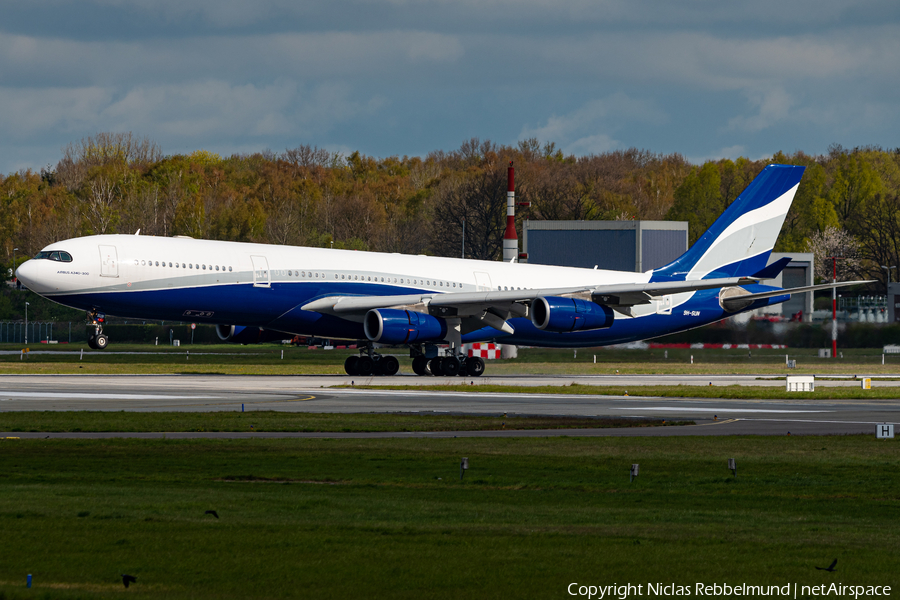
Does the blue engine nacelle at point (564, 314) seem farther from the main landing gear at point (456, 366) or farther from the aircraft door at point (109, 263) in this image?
the aircraft door at point (109, 263)

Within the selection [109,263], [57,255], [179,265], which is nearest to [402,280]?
[179,265]

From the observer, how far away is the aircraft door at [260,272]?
157 ft

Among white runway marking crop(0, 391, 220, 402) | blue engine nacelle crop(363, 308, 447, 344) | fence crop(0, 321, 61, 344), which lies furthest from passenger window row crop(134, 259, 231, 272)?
fence crop(0, 321, 61, 344)

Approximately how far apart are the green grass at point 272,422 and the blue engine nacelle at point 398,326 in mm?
17489

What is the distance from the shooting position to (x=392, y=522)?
13.7m

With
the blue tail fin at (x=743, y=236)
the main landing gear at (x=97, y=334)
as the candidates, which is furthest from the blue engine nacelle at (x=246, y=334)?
the blue tail fin at (x=743, y=236)

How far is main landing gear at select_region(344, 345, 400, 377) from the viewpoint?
2047 inches

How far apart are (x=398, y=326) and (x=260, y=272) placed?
6491mm

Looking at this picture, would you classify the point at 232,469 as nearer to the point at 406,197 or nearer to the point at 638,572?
the point at 638,572

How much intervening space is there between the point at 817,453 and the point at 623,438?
178 inches

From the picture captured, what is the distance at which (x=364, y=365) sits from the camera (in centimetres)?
5250

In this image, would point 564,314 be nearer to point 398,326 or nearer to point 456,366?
point 456,366

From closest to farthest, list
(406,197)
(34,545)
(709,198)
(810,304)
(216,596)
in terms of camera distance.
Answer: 1. (216,596)
2. (34,545)
3. (810,304)
4. (709,198)
5. (406,197)

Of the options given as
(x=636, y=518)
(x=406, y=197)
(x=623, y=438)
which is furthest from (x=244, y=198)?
(x=636, y=518)
